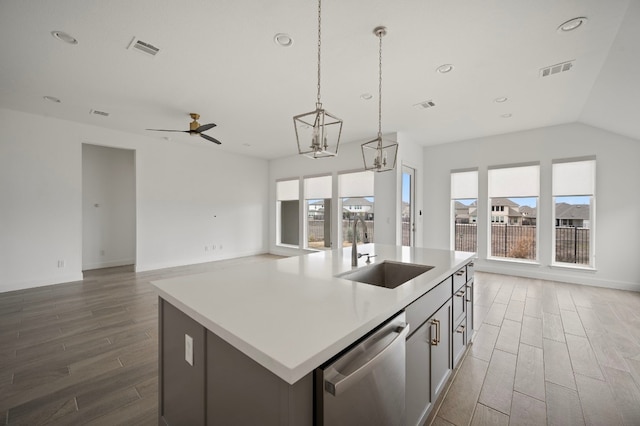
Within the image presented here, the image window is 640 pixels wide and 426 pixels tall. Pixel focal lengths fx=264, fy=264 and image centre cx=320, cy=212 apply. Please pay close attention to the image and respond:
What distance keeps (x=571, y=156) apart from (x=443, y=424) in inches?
215

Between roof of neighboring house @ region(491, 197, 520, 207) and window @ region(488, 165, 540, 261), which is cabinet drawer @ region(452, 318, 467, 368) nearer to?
window @ region(488, 165, 540, 261)

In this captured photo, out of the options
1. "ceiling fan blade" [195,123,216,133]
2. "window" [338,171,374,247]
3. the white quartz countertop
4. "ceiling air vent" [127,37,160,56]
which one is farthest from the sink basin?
"window" [338,171,374,247]

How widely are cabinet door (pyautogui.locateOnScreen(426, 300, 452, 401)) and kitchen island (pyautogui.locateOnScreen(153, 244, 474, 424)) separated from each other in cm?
22

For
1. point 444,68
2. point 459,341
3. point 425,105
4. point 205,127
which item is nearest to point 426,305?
point 459,341

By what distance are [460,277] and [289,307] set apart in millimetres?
1624

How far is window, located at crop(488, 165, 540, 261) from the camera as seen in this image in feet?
17.2

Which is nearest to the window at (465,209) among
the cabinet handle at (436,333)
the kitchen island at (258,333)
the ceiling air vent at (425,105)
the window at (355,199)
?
the window at (355,199)

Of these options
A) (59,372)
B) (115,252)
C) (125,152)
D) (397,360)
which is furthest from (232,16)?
(115,252)

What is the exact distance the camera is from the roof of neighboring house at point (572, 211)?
15.6 feet

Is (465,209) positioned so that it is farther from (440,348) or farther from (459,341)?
(440,348)

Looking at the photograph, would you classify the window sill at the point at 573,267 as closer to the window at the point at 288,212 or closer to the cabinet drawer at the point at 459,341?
the cabinet drawer at the point at 459,341

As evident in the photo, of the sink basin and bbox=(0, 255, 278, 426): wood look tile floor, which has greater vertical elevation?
the sink basin

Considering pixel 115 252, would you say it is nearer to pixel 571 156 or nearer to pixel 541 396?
pixel 541 396

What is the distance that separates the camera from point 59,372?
215 cm
